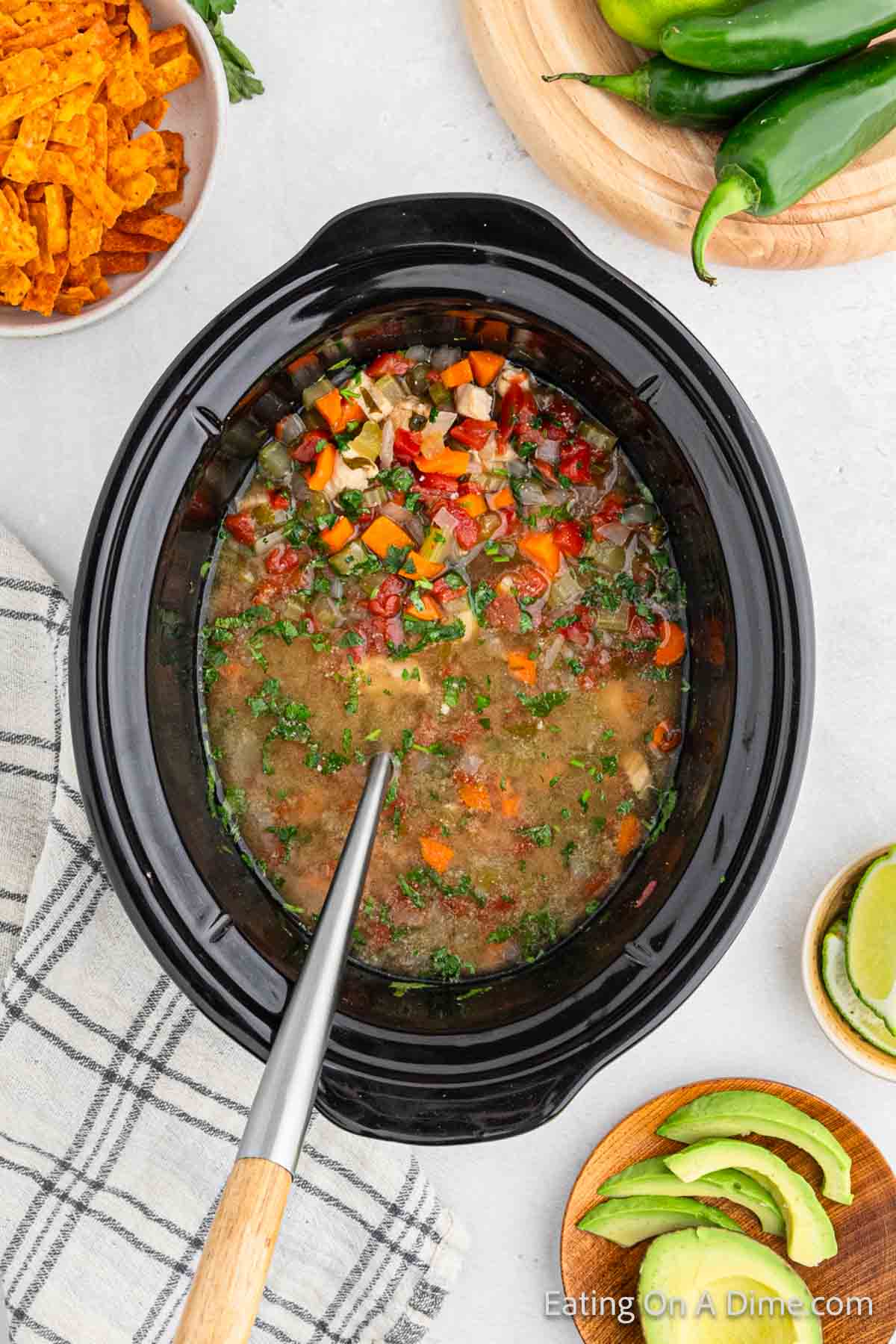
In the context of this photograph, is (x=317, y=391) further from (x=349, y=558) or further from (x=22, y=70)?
(x=22, y=70)

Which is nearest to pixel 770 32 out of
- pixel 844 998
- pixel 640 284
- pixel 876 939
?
pixel 640 284

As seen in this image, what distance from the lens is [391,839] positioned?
83.0 inches

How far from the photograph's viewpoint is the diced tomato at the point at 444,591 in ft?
6.89

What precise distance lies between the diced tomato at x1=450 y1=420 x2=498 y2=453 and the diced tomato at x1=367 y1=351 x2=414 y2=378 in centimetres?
15

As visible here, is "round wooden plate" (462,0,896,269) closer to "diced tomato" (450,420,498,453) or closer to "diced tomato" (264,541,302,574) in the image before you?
"diced tomato" (450,420,498,453)

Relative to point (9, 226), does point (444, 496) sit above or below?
below

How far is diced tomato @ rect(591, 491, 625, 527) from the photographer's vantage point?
214 centimetres

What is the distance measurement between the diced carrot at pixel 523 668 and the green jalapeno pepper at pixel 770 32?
3.30 feet

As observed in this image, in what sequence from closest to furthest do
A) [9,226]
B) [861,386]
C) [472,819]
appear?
[9,226] → [472,819] → [861,386]

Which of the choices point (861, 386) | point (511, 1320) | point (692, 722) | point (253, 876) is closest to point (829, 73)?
point (861, 386)

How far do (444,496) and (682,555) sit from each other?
432 millimetres

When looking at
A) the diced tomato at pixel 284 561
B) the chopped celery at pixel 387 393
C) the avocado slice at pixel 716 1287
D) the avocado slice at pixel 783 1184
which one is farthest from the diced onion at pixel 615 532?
the avocado slice at pixel 716 1287

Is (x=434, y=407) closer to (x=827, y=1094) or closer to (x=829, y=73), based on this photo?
(x=829, y=73)

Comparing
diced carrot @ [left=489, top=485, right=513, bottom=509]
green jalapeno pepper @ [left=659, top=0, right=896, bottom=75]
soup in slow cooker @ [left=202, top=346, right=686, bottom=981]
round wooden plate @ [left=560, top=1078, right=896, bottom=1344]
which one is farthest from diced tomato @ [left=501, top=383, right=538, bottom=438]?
round wooden plate @ [left=560, top=1078, right=896, bottom=1344]
